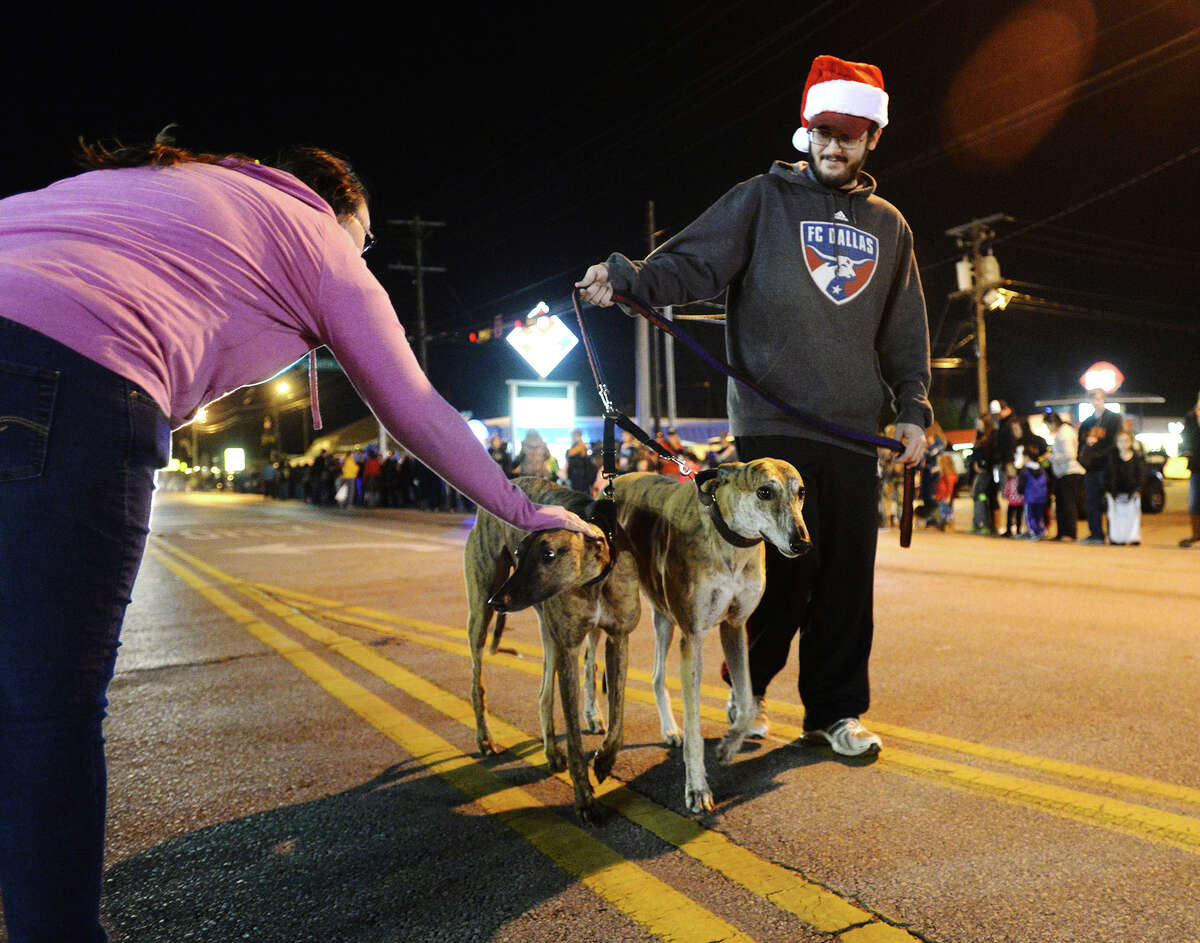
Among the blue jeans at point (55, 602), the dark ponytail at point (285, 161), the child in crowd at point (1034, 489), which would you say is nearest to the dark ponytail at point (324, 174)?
the dark ponytail at point (285, 161)

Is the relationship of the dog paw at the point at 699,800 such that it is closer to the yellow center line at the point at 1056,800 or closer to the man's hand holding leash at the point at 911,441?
the yellow center line at the point at 1056,800

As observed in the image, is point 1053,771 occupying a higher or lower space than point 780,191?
lower

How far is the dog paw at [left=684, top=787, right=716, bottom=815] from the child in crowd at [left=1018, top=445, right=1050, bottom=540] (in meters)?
12.2

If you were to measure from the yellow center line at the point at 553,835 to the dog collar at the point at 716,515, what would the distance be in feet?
3.34

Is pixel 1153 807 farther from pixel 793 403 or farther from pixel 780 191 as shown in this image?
pixel 780 191

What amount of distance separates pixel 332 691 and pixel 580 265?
2741 cm

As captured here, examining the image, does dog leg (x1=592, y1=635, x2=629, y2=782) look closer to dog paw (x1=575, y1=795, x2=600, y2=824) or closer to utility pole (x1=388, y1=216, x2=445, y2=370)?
dog paw (x1=575, y1=795, x2=600, y2=824)

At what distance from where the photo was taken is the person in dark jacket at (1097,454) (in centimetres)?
1239

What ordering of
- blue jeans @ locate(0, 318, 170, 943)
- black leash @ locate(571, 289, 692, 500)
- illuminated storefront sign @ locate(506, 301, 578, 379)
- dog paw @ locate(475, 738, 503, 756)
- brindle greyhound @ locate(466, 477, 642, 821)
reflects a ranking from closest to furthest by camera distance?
blue jeans @ locate(0, 318, 170, 943) < brindle greyhound @ locate(466, 477, 642, 821) < black leash @ locate(571, 289, 692, 500) < dog paw @ locate(475, 738, 503, 756) < illuminated storefront sign @ locate(506, 301, 578, 379)

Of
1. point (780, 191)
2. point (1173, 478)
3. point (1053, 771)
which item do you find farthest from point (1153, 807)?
point (1173, 478)

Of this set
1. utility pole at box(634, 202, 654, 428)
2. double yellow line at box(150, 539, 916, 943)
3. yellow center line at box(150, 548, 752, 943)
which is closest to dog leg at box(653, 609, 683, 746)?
double yellow line at box(150, 539, 916, 943)

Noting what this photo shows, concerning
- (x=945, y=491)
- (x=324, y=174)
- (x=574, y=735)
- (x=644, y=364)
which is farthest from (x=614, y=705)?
(x=644, y=364)

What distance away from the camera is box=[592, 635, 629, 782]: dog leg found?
278cm

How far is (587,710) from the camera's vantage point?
3.60 m
